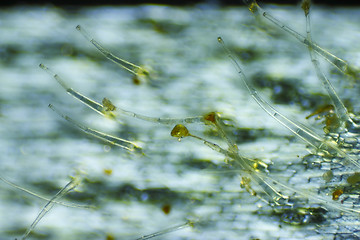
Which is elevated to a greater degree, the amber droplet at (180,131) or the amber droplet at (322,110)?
the amber droplet at (322,110)

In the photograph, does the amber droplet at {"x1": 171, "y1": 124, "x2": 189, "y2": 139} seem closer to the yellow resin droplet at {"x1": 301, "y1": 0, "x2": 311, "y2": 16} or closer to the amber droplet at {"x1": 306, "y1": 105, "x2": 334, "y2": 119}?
the amber droplet at {"x1": 306, "y1": 105, "x2": 334, "y2": 119}

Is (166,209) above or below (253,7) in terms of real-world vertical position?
below

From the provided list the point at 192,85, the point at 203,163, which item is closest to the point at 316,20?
the point at 192,85

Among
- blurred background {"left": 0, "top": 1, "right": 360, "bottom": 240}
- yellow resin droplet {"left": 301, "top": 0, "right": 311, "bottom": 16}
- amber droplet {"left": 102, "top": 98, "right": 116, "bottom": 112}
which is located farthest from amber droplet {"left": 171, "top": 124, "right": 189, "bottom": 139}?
yellow resin droplet {"left": 301, "top": 0, "right": 311, "bottom": 16}

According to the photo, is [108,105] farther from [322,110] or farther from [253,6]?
[322,110]

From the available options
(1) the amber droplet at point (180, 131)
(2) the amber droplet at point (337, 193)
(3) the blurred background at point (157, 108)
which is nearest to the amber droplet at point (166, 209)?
(3) the blurred background at point (157, 108)

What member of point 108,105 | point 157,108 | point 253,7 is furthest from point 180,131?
point 253,7

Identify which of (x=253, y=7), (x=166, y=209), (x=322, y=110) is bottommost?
(x=166, y=209)

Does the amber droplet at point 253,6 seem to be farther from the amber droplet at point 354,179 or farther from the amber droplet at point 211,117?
the amber droplet at point 354,179
